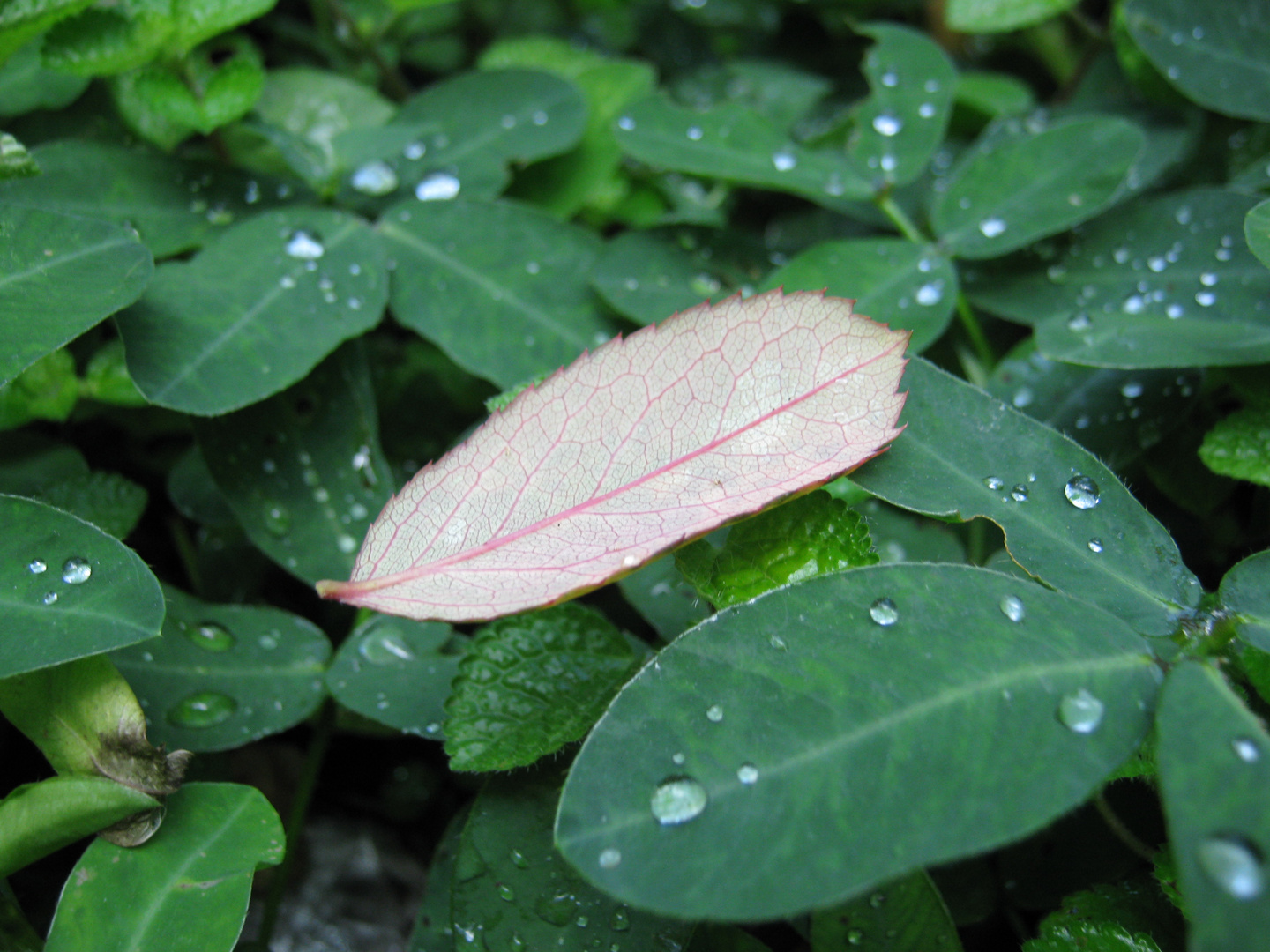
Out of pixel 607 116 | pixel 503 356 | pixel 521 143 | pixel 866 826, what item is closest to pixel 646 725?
pixel 866 826

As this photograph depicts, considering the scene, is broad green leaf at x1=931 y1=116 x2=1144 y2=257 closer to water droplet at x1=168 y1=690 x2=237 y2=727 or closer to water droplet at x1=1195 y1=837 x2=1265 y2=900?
water droplet at x1=1195 y1=837 x2=1265 y2=900

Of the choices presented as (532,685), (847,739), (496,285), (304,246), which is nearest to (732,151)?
(496,285)

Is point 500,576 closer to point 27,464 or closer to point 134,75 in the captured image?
point 27,464

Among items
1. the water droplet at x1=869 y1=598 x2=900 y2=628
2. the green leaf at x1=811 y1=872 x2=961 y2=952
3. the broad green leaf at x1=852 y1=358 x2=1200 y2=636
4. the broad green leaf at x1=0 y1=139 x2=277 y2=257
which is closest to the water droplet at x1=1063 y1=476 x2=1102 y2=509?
the broad green leaf at x1=852 y1=358 x2=1200 y2=636

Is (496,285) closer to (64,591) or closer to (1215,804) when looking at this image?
(64,591)

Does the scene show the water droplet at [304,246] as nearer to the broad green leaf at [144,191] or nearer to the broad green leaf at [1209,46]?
the broad green leaf at [144,191]

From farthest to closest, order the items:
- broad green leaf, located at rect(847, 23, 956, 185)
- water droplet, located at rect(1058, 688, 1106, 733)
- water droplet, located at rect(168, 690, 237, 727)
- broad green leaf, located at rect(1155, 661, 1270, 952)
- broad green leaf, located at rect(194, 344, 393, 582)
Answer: broad green leaf, located at rect(847, 23, 956, 185) → broad green leaf, located at rect(194, 344, 393, 582) → water droplet, located at rect(168, 690, 237, 727) → water droplet, located at rect(1058, 688, 1106, 733) → broad green leaf, located at rect(1155, 661, 1270, 952)

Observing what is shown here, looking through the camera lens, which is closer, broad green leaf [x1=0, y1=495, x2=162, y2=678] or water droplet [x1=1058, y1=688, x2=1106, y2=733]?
water droplet [x1=1058, y1=688, x2=1106, y2=733]
